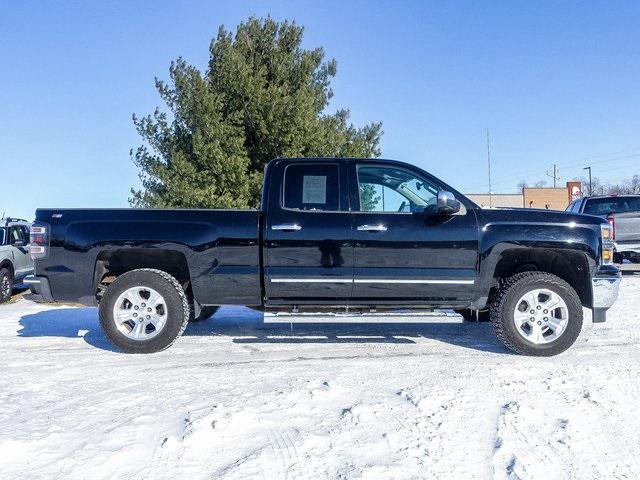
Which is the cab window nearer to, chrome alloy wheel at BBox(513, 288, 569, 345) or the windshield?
chrome alloy wheel at BBox(513, 288, 569, 345)

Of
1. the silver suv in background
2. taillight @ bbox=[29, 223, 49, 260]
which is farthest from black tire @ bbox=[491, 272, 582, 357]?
the silver suv in background

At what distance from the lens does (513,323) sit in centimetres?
487

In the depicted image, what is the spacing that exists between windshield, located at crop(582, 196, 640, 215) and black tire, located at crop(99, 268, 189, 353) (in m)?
10.3

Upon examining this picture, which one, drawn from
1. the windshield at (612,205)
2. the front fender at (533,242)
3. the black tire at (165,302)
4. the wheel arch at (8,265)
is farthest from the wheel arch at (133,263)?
the windshield at (612,205)

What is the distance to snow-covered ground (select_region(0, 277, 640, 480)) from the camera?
2.66 meters

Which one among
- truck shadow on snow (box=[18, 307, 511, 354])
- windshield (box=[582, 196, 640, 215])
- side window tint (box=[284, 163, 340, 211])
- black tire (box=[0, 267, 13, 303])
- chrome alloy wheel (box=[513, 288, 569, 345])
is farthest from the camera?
windshield (box=[582, 196, 640, 215])

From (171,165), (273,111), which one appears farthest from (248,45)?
(171,165)

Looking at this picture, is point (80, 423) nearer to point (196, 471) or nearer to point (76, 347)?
point (196, 471)

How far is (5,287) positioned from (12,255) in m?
0.83

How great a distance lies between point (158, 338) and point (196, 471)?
257 cm

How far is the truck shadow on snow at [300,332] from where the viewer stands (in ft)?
18.3

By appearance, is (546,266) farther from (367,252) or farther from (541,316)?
(367,252)

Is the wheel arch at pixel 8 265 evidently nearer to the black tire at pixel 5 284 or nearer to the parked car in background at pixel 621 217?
the black tire at pixel 5 284

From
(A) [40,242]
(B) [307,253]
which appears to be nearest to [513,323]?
(B) [307,253]
